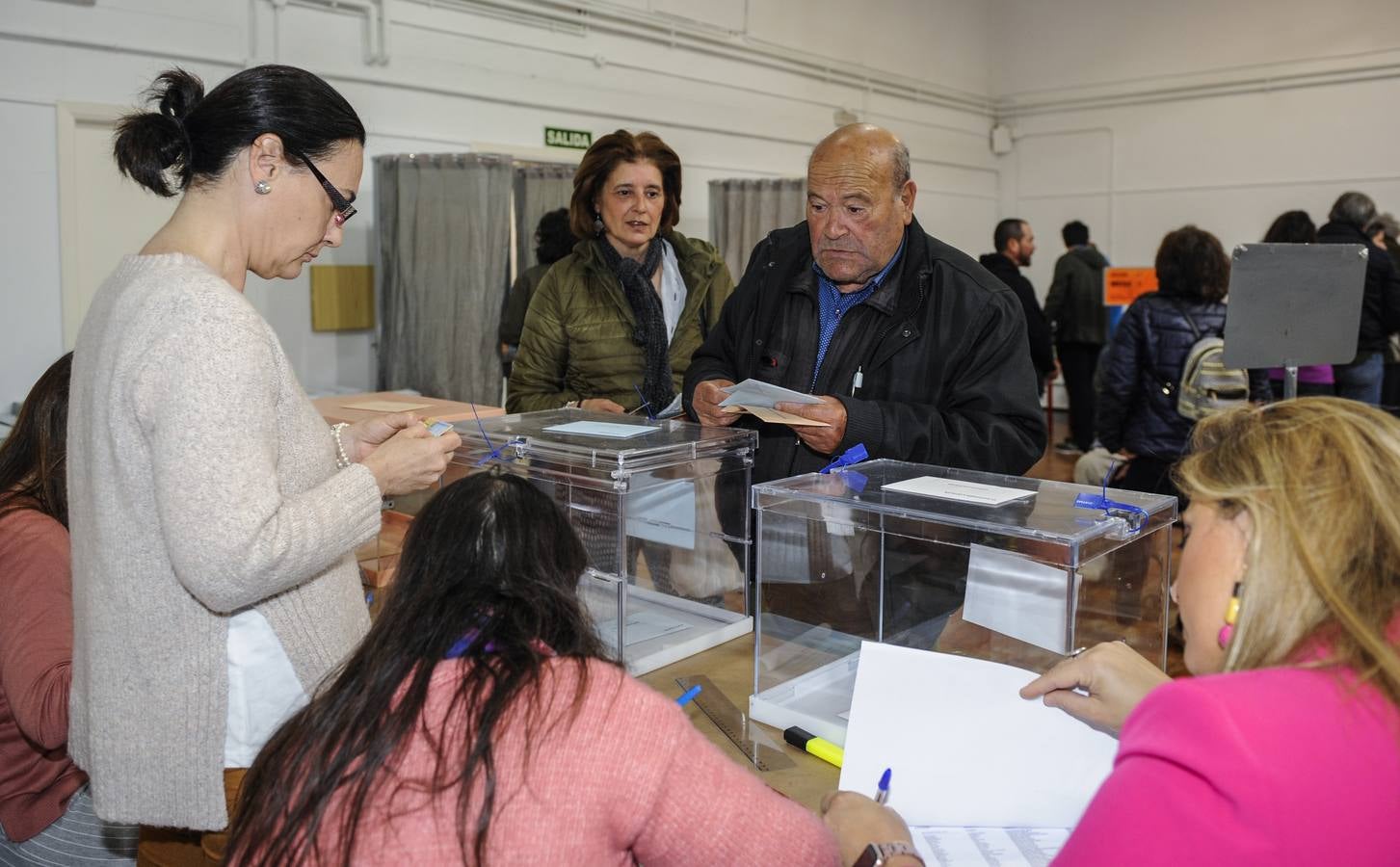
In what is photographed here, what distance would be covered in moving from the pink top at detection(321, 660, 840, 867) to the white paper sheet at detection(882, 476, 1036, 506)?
29.3 inches

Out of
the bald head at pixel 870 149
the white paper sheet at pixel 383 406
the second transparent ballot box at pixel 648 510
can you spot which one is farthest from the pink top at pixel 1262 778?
the white paper sheet at pixel 383 406

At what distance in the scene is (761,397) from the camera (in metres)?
2.06

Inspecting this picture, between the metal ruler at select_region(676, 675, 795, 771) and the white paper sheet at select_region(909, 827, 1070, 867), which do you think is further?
the metal ruler at select_region(676, 675, 795, 771)

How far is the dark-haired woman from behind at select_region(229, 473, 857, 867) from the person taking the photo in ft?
3.22

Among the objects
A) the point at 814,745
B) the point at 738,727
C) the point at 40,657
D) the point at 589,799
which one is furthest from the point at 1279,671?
the point at 40,657

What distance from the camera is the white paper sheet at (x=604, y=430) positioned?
2084 millimetres

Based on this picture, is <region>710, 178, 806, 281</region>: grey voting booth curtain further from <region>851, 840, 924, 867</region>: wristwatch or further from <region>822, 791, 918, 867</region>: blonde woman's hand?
<region>851, 840, 924, 867</region>: wristwatch

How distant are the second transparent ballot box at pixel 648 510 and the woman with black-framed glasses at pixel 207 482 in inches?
17.3

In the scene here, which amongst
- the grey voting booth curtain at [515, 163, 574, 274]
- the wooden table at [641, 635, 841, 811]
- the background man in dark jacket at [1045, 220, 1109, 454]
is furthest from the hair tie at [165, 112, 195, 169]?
the background man in dark jacket at [1045, 220, 1109, 454]

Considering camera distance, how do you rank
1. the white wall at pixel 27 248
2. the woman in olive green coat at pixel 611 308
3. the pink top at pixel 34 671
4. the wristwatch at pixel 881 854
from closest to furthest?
the wristwatch at pixel 881 854
the pink top at pixel 34 671
the woman in olive green coat at pixel 611 308
the white wall at pixel 27 248

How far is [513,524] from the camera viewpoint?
115cm

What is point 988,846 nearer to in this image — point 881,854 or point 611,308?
point 881,854

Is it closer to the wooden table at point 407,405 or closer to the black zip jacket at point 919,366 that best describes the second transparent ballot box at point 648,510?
the black zip jacket at point 919,366

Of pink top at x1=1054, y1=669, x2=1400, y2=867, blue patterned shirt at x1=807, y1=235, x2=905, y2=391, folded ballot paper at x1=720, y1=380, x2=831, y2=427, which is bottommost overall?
pink top at x1=1054, y1=669, x2=1400, y2=867
